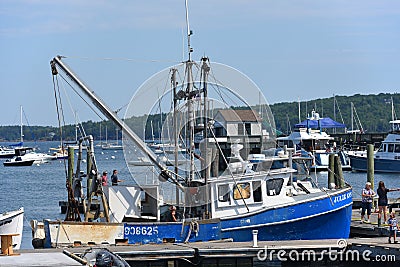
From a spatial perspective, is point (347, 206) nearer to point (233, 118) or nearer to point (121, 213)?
point (233, 118)

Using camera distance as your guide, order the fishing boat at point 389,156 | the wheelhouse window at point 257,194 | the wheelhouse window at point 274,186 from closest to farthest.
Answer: the wheelhouse window at point 257,194 < the wheelhouse window at point 274,186 < the fishing boat at point 389,156

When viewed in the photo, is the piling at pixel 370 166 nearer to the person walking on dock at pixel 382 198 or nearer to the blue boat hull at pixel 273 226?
the person walking on dock at pixel 382 198

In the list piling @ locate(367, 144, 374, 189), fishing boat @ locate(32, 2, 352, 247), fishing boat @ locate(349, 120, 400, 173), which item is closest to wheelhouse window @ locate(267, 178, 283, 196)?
fishing boat @ locate(32, 2, 352, 247)

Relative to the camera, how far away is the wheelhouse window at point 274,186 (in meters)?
30.3

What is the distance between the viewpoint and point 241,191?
1173 inches

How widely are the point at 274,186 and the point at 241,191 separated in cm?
124

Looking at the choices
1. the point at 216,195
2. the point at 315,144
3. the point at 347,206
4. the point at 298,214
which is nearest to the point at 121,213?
the point at 216,195

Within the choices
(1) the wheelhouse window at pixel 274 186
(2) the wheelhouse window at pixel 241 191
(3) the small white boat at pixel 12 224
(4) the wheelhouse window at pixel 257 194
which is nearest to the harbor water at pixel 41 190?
(3) the small white boat at pixel 12 224

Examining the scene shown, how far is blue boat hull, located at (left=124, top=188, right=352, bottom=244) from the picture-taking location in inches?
1110

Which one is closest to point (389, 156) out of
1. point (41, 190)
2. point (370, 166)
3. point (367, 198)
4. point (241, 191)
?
point (41, 190)

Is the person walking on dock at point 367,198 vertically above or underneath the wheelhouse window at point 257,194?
underneath

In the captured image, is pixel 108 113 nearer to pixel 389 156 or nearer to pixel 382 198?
pixel 382 198

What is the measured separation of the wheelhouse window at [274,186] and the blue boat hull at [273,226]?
553 mm

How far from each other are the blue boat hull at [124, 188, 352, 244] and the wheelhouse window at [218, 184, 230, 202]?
661 mm
